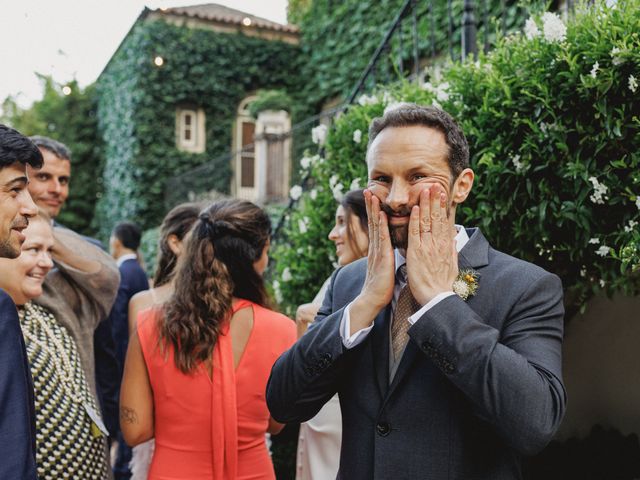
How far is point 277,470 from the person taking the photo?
15.3ft

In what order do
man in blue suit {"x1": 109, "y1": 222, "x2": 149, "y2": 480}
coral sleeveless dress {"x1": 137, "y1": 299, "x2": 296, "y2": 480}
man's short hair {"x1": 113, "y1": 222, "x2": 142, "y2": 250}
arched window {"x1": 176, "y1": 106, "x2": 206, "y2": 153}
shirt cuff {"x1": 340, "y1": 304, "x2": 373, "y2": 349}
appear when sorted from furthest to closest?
arched window {"x1": 176, "y1": 106, "x2": 206, "y2": 153} → man's short hair {"x1": 113, "y1": 222, "x2": 142, "y2": 250} → man in blue suit {"x1": 109, "y1": 222, "x2": 149, "y2": 480} → coral sleeveless dress {"x1": 137, "y1": 299, "x2": 296, "y2": 480} → shirt cuff {"x1": 340, "y1": 304, "x2": 373, "y2": 349}

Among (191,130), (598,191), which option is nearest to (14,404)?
(598,191)

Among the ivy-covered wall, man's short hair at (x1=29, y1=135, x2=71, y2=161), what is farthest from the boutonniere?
the ivy-covered wall

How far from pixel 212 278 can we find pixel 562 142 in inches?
64.8

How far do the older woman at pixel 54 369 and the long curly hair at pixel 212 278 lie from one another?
1.52 feet

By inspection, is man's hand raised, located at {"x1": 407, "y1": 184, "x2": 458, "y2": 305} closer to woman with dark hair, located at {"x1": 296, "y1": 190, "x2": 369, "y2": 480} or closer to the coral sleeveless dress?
the coral sleeveless dress

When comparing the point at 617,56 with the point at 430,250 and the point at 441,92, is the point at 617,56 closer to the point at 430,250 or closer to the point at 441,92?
the point at 441,92

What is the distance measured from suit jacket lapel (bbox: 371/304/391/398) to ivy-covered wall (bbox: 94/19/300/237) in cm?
1246

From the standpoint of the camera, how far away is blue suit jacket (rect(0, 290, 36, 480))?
146 cm

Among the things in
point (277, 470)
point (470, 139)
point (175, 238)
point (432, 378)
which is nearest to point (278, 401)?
point (432, 378)

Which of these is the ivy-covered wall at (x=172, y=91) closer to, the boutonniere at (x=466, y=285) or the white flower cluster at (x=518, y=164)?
the white flower cluster at (x=518, y=164)

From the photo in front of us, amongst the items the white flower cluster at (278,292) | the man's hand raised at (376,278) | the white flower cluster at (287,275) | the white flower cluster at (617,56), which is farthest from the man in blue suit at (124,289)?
the white flower cluster at (617,56)

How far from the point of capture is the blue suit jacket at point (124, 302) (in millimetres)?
5094

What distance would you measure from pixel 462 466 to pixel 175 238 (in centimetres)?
258
